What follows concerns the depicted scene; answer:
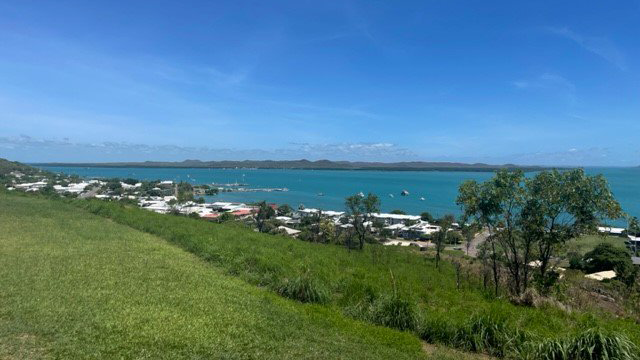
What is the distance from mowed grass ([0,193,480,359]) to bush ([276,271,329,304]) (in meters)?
0.36

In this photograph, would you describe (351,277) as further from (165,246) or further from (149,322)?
(165,246)

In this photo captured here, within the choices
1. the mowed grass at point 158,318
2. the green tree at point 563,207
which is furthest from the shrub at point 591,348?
the green tree at point 563,207

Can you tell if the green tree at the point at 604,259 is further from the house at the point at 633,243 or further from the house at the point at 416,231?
the house at the point at 416,231

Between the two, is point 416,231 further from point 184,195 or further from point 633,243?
point 184,195

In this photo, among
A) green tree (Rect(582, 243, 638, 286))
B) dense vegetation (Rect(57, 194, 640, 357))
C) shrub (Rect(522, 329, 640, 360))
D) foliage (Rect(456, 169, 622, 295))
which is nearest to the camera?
shrub (Rect(522, 329, 640, 360))

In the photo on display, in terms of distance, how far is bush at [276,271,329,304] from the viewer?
31.0 feet

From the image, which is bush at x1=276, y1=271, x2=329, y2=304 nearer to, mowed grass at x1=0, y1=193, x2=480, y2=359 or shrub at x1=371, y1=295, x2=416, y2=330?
mowed grass at x1=0, y1=193, x2=480, y2=359

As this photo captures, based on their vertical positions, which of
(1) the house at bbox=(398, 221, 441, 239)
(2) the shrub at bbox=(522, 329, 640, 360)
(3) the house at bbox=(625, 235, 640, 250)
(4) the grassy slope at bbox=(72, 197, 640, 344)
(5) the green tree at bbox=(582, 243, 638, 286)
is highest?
(2) the shrub at bbox=(522, 329, 640, 360)

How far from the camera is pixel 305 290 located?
9.55 m

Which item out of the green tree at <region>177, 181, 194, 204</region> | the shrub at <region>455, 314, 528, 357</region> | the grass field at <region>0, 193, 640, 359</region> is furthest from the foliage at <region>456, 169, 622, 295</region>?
the green tree at <region>177, 181, 194, 204</region>

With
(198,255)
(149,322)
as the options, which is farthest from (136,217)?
(149,322)

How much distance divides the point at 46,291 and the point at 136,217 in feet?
45.6

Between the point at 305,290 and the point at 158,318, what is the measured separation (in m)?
3.32

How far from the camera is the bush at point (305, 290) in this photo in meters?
9.44
